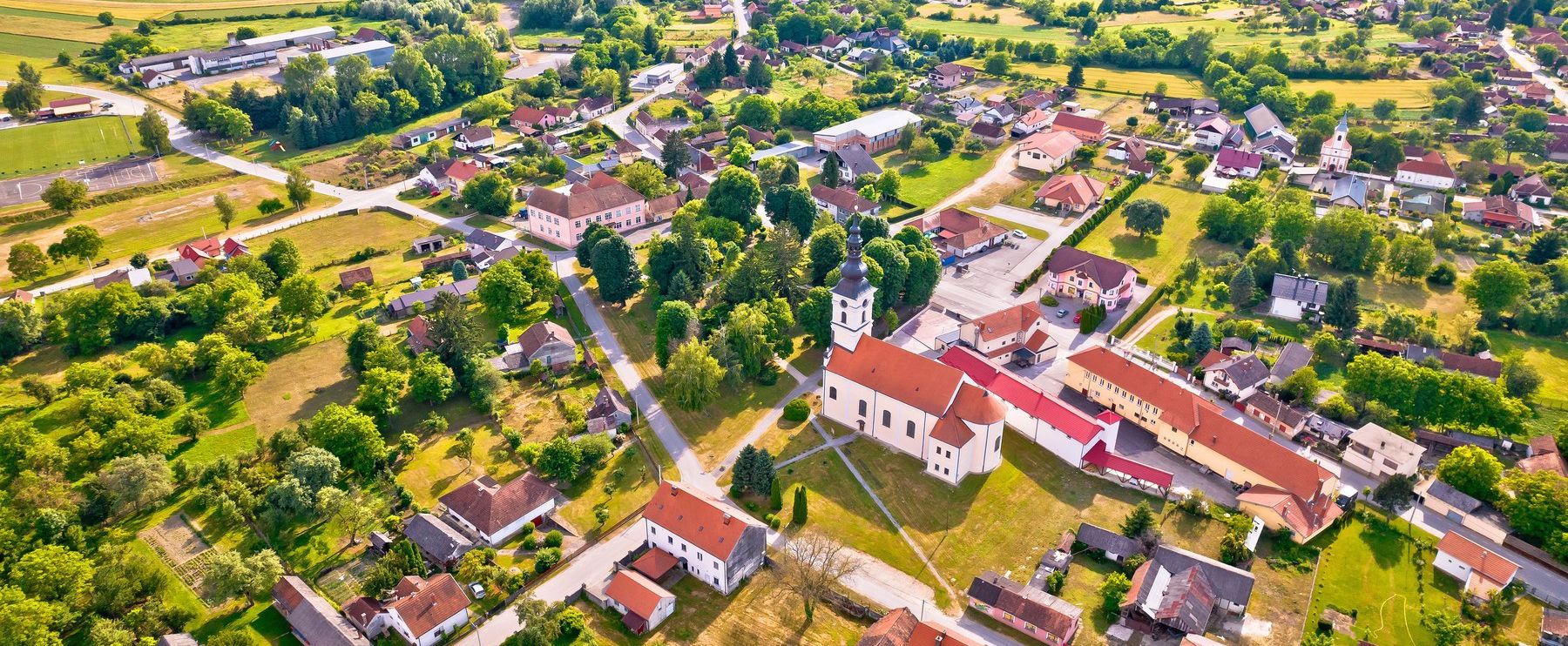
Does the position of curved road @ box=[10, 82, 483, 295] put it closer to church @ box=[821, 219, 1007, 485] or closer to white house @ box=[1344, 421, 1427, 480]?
church @ box=[821, 219, 1007, 485]

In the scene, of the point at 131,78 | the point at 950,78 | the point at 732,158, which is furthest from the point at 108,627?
the point at 950,78

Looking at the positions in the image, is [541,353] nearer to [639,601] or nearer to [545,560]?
[545,560]

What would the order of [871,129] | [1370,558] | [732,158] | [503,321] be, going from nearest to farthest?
[1370,558] < [503,321] < [732,158] < [871,129]

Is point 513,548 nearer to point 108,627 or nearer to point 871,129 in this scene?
point 108,627

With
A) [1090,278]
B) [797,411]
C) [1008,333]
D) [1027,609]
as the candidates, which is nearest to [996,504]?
[1027,609]

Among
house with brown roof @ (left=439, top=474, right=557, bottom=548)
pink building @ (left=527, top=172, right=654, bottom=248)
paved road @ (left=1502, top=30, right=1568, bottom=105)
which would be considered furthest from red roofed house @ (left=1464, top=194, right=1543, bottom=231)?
house with brown roof @ (left=439, top=474, right=557, bottom=548)

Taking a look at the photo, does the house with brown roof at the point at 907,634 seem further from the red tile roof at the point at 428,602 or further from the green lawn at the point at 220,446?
the green lawn at the point at 220,446
